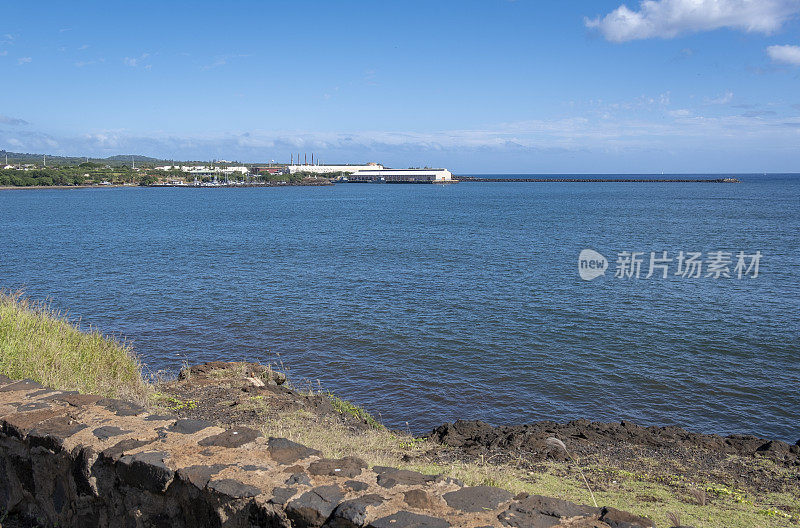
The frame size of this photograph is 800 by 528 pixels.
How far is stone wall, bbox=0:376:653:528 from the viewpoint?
4176 millimetres

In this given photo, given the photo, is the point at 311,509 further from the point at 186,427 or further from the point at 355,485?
the point at 186,427

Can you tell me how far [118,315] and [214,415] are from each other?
43.6 ft

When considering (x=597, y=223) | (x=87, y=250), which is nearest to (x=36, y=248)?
(x=87, y=250)

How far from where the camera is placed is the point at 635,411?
1381 cm

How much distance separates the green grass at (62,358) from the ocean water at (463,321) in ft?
17.1

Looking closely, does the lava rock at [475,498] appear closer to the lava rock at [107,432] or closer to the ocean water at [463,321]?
the lava rock at [107,432]

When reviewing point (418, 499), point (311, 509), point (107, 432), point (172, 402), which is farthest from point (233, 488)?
point (172, 402)

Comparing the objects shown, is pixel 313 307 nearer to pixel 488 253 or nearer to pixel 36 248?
pixel 488 253

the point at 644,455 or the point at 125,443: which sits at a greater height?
the point at 125,443

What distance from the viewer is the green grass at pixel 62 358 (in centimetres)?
865

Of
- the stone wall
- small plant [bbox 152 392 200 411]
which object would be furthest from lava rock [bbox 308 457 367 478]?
small plant [bbox 152 392 200 411]

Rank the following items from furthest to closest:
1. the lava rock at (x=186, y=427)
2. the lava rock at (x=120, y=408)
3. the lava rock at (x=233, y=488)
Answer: the lava rock at (x=120, y=408)
the lava rock at (x=186, y=427)
the lava rock at (x=233, y=488)
